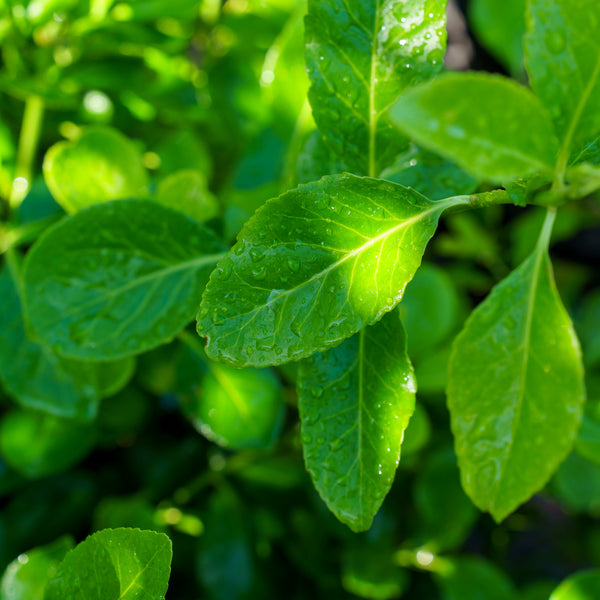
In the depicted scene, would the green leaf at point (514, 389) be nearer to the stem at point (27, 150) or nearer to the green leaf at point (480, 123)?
the green leaf at point (480, 123)

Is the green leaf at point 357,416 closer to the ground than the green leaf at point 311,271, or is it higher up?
closer to the ground

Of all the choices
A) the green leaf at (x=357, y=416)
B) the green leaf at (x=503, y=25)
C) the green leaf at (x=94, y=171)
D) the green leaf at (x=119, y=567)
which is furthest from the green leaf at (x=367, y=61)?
the green leaf at (x=503, y=25)

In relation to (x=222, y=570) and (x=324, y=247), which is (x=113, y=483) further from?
(x=324, y=247)

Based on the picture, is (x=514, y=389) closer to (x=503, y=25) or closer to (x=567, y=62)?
(x=567, y=62)

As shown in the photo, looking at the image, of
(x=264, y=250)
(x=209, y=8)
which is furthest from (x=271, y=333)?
(x=209, y=8)

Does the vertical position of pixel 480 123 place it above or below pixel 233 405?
above

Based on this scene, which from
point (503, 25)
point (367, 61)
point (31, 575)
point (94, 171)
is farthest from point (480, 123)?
point (503, 25)

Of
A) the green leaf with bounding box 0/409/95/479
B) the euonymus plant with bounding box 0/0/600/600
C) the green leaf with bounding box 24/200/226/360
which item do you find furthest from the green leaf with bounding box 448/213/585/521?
the green leaf with bounding box 0/409/95/479
